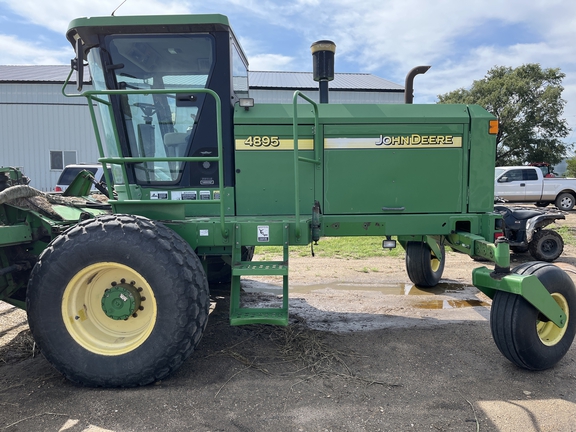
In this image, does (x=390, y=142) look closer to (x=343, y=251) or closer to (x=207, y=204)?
(x=207, y=204)

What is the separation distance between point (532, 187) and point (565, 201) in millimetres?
1664

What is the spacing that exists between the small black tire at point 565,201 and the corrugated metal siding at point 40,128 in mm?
20349

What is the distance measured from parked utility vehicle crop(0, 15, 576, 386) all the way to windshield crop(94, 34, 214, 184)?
0.01 metres

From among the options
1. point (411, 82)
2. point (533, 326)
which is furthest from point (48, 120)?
point (533, 326)

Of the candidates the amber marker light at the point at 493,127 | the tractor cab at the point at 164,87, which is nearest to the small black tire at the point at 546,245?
the amber marker light at the point at 493,127

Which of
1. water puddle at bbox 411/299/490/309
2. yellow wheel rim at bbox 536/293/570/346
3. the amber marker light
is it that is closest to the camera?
yellow wheel rim at bbox 536/293/570/346

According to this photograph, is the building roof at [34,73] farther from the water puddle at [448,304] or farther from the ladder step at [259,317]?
the ladder step at [259,317]

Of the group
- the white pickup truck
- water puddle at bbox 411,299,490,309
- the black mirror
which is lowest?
water puddle at bbox 411,299,490,309

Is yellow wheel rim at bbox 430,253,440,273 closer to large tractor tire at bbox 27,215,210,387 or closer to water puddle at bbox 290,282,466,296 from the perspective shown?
water puddle at bbox 290,282,466,296

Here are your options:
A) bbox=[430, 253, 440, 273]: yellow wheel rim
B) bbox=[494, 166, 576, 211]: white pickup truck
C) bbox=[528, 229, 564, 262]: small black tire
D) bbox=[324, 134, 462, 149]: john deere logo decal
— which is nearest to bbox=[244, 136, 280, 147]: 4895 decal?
bbox=[324, 134, 462, 149]: john deere logo decal

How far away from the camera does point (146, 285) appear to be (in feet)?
11.3

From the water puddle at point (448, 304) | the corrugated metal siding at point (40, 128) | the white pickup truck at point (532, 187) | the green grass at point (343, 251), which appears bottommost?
the water puddle at point (448, 304)

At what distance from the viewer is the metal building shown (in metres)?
20.6

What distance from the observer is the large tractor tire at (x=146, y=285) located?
3303 millimetres
